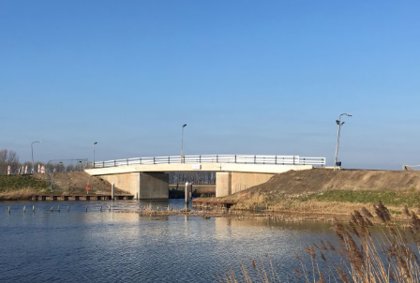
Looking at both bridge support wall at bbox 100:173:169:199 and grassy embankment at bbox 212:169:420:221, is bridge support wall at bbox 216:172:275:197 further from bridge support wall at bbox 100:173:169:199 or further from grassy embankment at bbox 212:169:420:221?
bridge support wall at bbox 100:173:169:199

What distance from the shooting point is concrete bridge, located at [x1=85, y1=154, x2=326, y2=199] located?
74375 mm

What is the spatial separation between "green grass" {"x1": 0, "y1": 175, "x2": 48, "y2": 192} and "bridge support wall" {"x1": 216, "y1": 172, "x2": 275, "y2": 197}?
34.4 metres

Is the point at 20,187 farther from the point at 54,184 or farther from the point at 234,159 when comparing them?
the point at 234,159

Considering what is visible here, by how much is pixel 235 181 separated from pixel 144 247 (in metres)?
46.5

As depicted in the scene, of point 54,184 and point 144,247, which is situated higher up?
point 54,184

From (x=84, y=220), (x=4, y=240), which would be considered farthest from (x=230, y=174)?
(x=4, y=240)

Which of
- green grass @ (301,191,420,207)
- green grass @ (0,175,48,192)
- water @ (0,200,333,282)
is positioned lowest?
water @ (0,200,333,282)

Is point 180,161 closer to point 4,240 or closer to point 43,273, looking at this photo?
point 4,240

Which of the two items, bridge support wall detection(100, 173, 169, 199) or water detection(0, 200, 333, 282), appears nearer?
water detection(0, 200, 333, 282)

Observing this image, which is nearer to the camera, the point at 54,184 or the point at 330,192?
the point at 330,192

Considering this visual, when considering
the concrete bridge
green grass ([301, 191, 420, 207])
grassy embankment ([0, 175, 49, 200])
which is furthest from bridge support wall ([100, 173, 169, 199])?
green grass ([301, 191, 420, 207])

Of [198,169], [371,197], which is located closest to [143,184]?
[198,169]

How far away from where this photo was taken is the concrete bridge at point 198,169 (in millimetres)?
74375

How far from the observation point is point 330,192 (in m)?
59.1
